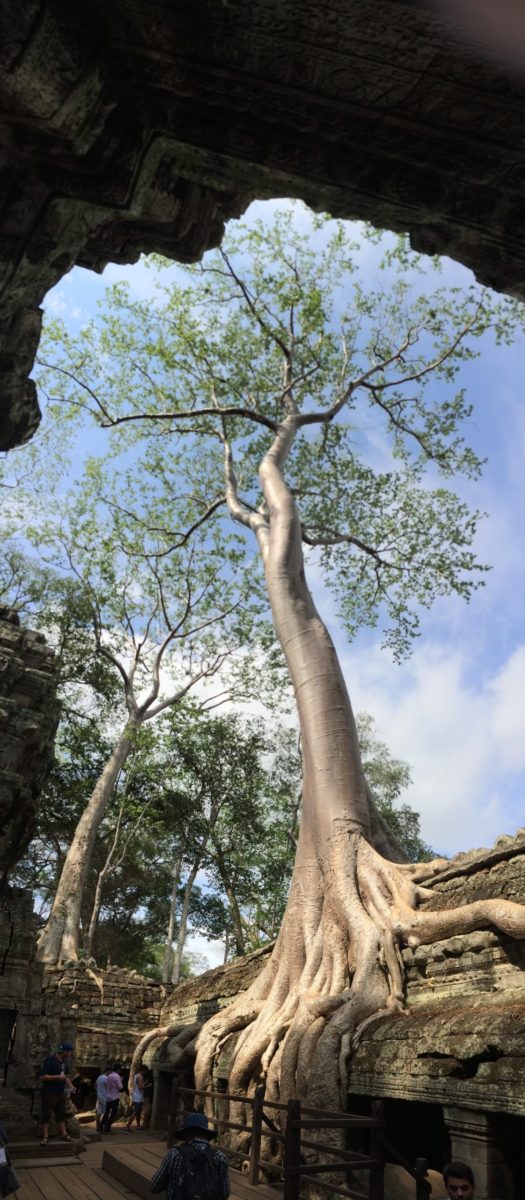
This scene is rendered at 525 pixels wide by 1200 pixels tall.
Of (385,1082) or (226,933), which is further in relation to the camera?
(226,933)

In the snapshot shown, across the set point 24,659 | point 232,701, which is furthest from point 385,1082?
point 232,701

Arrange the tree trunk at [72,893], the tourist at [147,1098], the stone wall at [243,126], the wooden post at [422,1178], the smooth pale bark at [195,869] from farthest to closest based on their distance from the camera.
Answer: the smooth pale bark at [195,869], the tree trunk at [72,893], the tourist at [147,1098], the wooden post at [422,1178], the stone wall at [243,126]

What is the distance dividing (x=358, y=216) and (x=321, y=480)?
14641mm

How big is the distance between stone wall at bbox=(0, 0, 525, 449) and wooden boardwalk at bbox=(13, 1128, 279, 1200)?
4.78 metres

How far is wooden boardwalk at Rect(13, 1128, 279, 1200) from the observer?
4.63 metres

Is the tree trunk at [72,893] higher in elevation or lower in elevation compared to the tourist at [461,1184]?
higher

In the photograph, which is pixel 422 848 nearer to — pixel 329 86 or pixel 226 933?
pixel 226 933

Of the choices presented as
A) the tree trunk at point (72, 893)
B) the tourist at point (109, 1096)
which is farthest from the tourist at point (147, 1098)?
the tree trunk at point (72, 893)

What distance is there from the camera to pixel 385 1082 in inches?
182

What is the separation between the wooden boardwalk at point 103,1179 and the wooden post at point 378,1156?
1.69 m

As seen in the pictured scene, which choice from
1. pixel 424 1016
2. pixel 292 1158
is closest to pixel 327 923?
pixel 424 1016

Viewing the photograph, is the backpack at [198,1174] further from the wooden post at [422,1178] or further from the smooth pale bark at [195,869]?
the smooth pale bark at [195,869]

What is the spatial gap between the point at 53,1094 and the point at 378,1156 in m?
3.67

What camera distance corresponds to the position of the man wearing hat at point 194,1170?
98.7 inches
